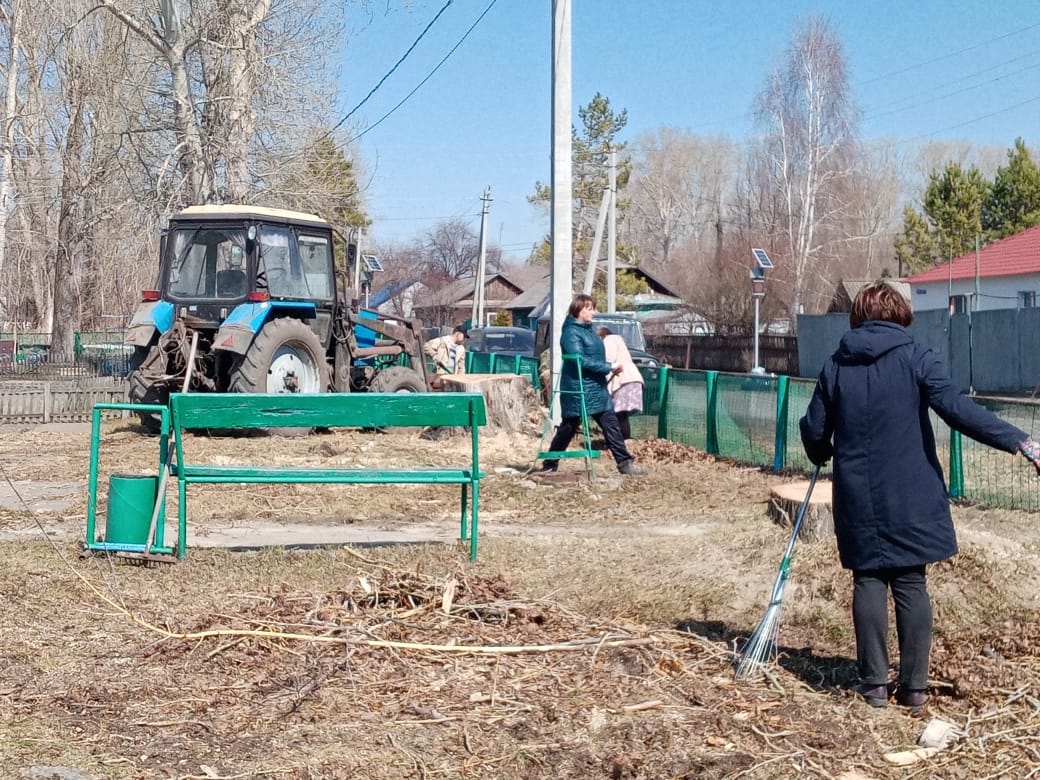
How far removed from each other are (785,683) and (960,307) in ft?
134

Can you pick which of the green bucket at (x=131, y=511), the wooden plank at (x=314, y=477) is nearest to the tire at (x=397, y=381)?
the wooden plank at (x=314, y=477)

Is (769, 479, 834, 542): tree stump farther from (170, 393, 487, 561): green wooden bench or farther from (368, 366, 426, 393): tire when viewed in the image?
(368, 366, 426, 393): tire

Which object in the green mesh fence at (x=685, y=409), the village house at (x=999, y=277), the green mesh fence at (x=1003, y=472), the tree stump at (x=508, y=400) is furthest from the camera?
the village house at (x=999, y=277)

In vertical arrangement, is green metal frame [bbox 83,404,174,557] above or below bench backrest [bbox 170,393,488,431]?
below

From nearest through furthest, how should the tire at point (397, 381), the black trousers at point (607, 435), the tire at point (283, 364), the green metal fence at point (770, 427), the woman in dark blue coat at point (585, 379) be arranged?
the green metal fence at point (770, 427), the woman in dark blue coat at point (585, 379), the black trousers at point (607, 435), the tire at point (283, 364), the tire at point (397, 381)

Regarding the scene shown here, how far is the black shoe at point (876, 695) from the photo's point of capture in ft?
16.8

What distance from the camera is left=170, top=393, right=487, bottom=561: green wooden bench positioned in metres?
7.96

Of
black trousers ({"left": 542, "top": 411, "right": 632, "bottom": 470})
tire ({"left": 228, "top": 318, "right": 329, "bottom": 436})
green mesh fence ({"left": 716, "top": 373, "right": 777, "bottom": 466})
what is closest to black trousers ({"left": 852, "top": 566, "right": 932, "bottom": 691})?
black trousers ({"left": 542, "top": 411, "right": 632, "bottom": 470})

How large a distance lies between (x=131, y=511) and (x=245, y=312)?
26.1 ft

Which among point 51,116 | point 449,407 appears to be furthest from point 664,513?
point 51,116

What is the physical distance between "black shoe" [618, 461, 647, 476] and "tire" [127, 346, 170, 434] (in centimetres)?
559

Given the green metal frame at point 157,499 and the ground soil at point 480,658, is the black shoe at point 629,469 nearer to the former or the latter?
the ground soil at point 480,658

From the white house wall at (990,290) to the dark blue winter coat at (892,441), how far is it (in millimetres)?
35587

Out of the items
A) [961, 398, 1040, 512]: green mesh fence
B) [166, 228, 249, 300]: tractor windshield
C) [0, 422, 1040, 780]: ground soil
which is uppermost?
[166, 228, 249, 300]: tractor windshield
